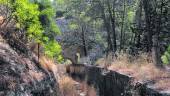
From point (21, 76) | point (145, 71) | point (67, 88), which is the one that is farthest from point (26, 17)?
point (67, 88)

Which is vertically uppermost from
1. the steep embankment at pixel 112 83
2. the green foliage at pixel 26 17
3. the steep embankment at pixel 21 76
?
the green foliage at pixel 26 17

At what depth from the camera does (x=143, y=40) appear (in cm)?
3109

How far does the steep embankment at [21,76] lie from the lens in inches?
460

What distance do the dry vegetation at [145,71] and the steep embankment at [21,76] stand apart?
3.71 meters

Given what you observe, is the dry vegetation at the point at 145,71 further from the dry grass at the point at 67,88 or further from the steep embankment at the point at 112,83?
the dry grass at the point at 67,88

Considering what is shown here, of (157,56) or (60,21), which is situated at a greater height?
(157,56)

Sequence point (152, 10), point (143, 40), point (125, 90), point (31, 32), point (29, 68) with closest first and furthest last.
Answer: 1. point (29, 68)
2. point (31, 32)
3. point (125, 90)
4. point (152, 10)
5. point (143, 40)

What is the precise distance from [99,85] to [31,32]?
10430 mm

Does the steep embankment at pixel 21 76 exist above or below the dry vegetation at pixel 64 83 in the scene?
above

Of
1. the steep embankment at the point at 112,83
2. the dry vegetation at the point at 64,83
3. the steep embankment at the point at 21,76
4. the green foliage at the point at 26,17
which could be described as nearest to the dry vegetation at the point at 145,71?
the steep embankment at the point at 112,83

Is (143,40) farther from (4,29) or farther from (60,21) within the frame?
(60,21)

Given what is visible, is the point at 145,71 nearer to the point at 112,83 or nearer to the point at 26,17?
the point at 112,83

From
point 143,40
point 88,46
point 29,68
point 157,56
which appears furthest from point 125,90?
point 88,46

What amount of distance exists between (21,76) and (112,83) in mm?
11011
